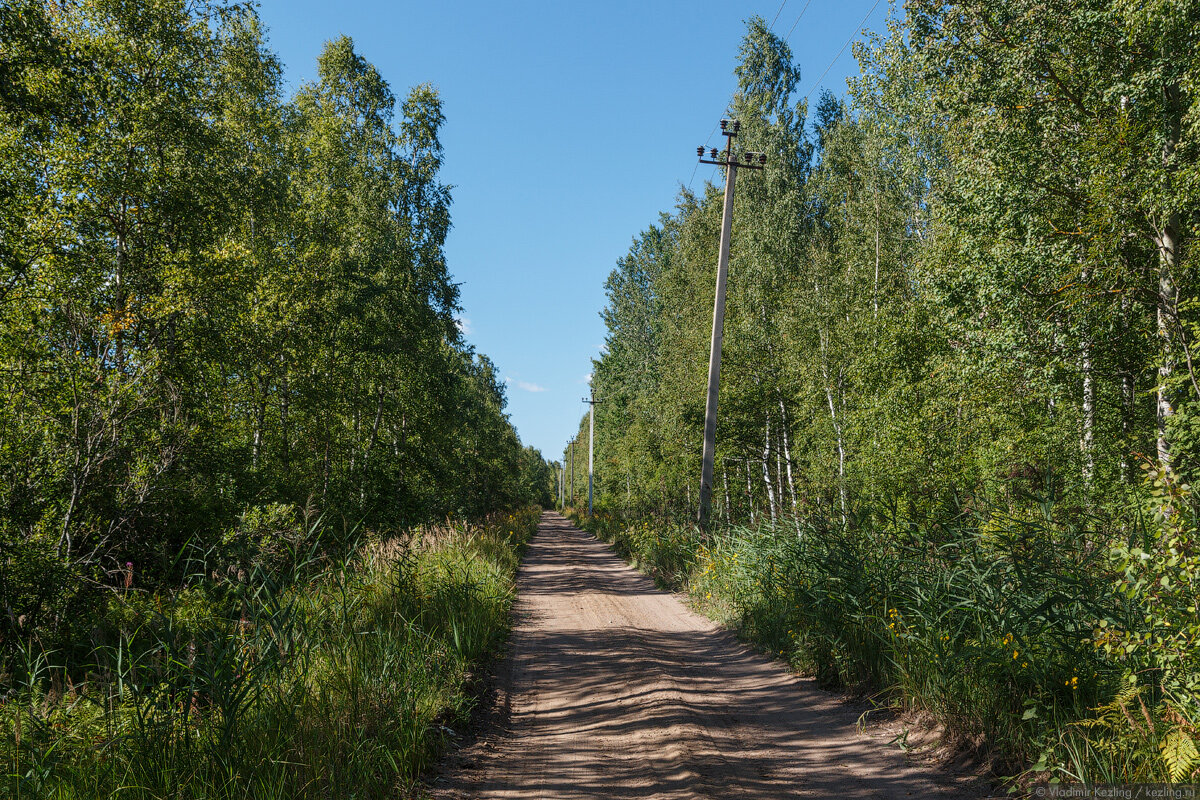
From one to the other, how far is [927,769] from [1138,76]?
982 centimetres

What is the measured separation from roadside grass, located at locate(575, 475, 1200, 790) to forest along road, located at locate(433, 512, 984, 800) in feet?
1.57

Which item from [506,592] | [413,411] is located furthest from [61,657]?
[413,411]

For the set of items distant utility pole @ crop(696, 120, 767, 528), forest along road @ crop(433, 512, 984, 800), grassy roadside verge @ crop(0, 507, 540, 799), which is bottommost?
forest along road @ crop(433, 512, 984, 800)

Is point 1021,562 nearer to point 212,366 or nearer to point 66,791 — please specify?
point 66,791

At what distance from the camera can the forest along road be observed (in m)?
3.91

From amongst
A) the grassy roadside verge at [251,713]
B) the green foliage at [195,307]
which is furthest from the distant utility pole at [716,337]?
the grassy roadside verge at [251,713]

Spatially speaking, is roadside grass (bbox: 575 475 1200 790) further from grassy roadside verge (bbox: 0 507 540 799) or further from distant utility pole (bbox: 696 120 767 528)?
distant utility pole (bbox: 696 120 767 528)

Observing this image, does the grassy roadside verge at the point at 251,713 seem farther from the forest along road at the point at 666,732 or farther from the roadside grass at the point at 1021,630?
the roadside grass at the point at 1021,630

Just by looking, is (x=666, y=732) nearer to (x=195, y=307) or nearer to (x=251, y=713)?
(x=251, y=713)

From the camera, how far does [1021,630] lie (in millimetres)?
→ 4281

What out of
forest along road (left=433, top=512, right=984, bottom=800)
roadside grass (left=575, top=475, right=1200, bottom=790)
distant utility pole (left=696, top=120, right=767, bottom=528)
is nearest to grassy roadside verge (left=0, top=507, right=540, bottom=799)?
forest along road (left=433, top=512, right=984, bottom=800)

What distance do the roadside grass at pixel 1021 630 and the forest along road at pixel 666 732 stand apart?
18.9 inches

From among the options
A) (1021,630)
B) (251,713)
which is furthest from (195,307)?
(1021,630)

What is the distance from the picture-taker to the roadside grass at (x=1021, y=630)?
321 cm
